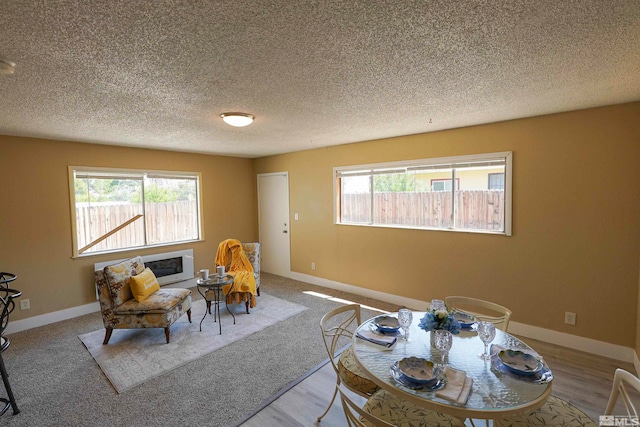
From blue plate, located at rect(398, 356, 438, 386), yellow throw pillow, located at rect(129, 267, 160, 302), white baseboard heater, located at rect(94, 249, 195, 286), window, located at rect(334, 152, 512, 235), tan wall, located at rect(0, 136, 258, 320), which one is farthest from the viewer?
white baseboard heater, located at rect(94, 249, 195, 286)

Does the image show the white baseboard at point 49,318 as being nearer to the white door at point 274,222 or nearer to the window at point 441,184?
the white door at point 274,222

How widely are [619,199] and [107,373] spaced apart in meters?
5.01

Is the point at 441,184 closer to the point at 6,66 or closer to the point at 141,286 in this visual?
the point at 141,286

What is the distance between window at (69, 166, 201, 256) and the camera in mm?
4223

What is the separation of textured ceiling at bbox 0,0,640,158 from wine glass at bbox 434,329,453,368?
160cm

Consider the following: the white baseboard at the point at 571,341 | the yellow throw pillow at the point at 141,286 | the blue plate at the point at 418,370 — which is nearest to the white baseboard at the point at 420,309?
the white baseboard at the point at 571,341

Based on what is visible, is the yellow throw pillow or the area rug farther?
the yellow throw pillow

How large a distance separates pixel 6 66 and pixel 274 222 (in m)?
4.57

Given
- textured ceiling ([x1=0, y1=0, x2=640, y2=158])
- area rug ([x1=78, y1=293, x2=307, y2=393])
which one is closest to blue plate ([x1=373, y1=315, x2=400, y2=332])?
textured ceiling ([x1=0, y1=0, x2=640, y2=158])

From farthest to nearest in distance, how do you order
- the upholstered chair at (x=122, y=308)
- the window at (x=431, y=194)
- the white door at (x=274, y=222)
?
the white door at (x=274, y=222) < the window at (x=431, y=194) < the upholstered chair at (x=122, y=308)

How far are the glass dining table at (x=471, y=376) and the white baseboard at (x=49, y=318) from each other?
4243 mm

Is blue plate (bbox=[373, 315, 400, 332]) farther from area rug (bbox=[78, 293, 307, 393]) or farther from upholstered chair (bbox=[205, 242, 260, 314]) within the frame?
upholstered chair (bbox=[205, 242, 260, 314])

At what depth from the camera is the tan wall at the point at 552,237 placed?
276cm

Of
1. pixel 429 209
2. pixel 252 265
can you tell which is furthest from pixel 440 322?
pixel 252 265
